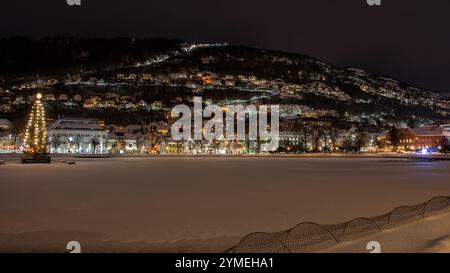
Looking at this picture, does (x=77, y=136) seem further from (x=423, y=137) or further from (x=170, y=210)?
(x=170, y=210)

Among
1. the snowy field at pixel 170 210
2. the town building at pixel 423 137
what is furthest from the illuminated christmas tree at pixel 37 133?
the town building at pixel 423 137

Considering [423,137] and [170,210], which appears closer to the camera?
[170,210]

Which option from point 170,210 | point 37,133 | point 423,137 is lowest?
point 170,210

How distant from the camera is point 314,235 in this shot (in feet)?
30.6

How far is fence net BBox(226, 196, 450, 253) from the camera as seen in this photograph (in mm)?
8070

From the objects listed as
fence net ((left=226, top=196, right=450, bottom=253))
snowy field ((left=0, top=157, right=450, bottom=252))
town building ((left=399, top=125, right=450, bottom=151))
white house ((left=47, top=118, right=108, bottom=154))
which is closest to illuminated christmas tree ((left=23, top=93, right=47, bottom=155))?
snowy field ((left=0, top=157, right=450, bottom=252))

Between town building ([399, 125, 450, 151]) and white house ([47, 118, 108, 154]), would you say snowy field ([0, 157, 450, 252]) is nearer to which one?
white house ([47, 118, 108, 154])

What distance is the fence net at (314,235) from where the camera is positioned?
8.07 m

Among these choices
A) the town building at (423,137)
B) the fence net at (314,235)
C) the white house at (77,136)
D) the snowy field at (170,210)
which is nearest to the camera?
the fence net at (314,235)

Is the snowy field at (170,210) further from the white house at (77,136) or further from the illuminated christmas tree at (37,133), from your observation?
the white house at (77,136)

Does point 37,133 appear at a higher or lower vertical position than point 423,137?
lower

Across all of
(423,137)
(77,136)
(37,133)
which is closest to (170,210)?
(37,133)

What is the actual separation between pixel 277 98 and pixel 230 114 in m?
48.3

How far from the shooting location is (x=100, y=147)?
385 ft
